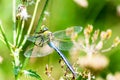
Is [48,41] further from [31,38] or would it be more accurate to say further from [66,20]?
[66,20]

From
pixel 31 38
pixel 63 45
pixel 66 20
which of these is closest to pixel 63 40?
pixel 63 45

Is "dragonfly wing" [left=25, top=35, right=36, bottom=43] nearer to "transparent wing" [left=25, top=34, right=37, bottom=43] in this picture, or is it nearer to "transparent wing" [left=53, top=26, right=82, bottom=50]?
"transparent wing" [left=25, top=34, right=37, bottom=43]

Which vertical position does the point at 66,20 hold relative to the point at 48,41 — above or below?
below

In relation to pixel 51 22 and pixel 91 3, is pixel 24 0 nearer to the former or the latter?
pixel 51 22

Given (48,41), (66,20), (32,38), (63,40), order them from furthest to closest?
(66,20) < (63,40) < (48,41) < (32,38)

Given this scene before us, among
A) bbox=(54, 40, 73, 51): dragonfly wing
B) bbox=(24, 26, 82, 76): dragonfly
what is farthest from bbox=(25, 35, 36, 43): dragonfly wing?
bbox=(54, 40, 73, 51): dragonfly wing

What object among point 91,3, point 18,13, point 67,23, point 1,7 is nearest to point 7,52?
point 1,7

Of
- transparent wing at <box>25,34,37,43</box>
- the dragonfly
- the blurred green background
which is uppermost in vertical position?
transparent wing at <box>25,34,37,43</box>
